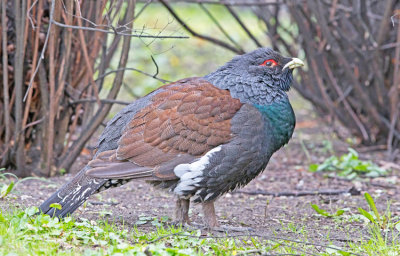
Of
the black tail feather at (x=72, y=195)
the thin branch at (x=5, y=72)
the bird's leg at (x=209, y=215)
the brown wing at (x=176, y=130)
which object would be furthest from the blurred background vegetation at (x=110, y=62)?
the bird's leg at (x=209, y=215)

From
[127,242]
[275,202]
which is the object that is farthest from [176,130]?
[275,202]

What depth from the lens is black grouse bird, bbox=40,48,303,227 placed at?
5.19m

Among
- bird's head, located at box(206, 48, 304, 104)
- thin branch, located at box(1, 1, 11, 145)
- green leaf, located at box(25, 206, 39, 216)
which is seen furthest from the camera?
thin branch, located at box(1, 1, 11, 145)

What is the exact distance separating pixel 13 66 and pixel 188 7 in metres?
10.8

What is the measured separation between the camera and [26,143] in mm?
7086

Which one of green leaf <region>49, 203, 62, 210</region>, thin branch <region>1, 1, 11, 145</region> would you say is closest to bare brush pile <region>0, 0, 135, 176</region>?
thin branch <region>1, 1, 11, 145</region>

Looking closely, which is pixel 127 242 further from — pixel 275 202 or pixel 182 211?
pixel 275 202

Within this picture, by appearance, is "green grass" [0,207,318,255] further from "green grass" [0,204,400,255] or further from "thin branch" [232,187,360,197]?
"thin branch" [232,187,360,197]

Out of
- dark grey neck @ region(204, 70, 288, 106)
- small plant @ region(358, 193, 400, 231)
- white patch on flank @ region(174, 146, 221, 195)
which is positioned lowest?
small plant @ region(358, 193, 400, 231)

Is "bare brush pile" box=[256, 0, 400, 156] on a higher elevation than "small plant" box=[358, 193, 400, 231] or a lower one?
higher

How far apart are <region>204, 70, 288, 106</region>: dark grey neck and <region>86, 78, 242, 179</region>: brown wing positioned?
0.30 feet

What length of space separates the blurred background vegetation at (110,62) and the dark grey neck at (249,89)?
0.60 metres

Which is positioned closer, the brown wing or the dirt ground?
the brown wing

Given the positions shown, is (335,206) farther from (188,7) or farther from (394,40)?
(188,7)
